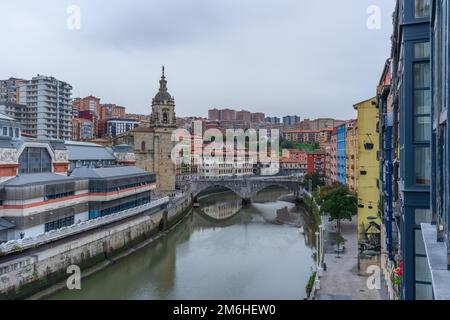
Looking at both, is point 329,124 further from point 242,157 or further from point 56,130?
point 56,130

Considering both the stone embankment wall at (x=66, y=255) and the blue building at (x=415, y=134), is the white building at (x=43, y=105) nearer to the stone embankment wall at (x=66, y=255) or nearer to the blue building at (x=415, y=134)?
the stone embankment wall at (x=66, y=255)

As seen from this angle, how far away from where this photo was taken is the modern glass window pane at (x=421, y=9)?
20.6 ft

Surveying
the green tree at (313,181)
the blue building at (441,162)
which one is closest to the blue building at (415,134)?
the blue building at (441,162)

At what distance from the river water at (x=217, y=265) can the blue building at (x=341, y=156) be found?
452 centimetres

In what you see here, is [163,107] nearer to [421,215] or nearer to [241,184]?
[241,184]

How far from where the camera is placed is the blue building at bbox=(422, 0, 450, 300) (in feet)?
10.5

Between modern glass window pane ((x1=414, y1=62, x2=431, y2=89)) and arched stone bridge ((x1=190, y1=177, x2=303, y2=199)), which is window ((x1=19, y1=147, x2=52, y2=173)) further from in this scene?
arched stone bridge ((x1=190, y1=177, x2=303, y2=199))

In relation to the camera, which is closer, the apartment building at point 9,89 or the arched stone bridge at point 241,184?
the arched stone bridge at point 241,184

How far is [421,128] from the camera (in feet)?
20.7

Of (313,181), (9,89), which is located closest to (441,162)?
(313,181)

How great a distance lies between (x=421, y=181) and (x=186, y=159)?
54227 millimetres
